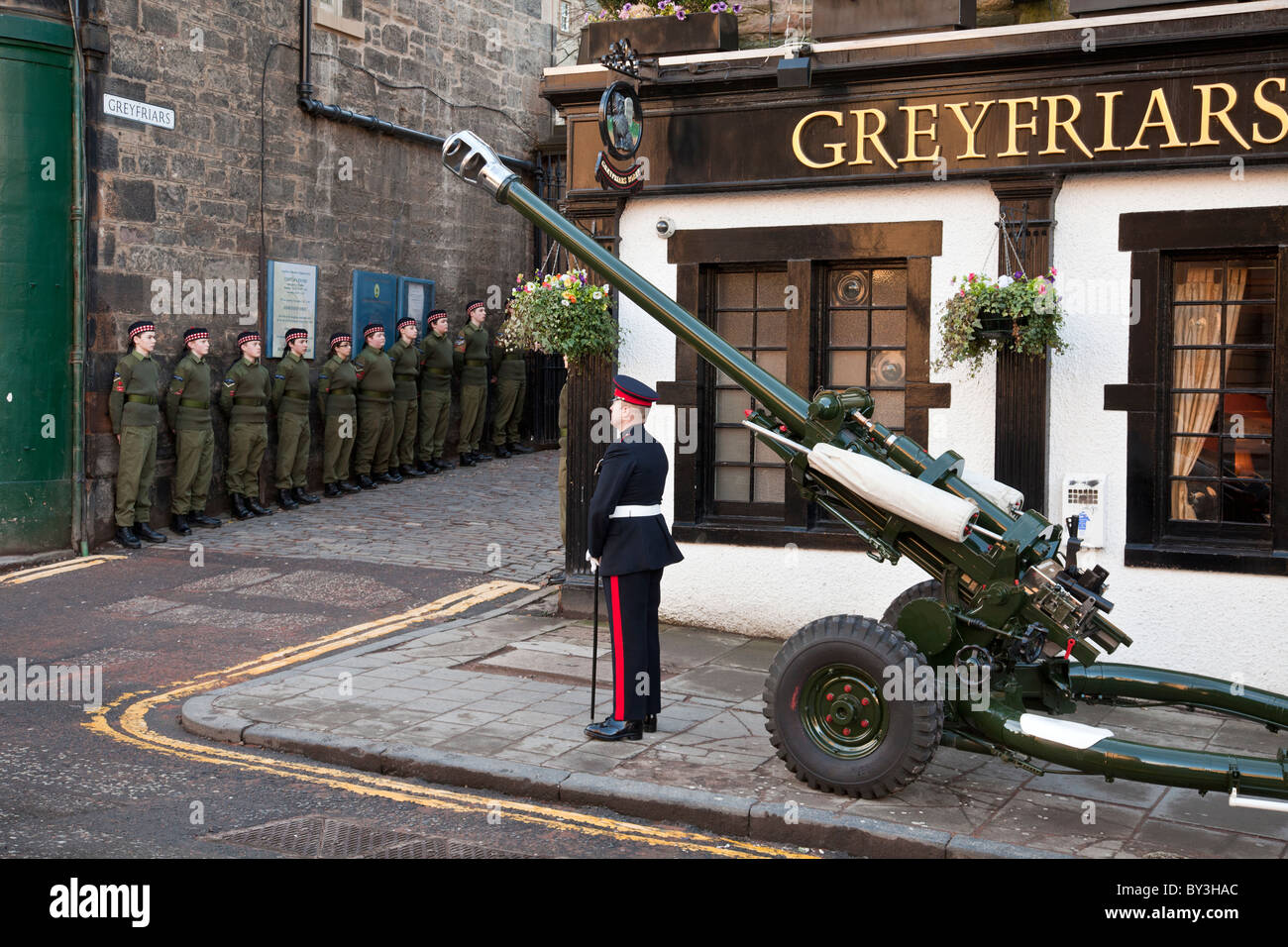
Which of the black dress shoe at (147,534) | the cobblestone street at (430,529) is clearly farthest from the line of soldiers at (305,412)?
the cobblestone street at (430,529)

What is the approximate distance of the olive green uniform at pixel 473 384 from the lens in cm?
1928

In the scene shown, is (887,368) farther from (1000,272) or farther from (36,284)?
(36,284)

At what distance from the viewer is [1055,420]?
9.28 m

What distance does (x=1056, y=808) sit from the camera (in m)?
6.40

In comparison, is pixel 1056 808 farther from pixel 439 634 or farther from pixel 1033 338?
pixel 439 634

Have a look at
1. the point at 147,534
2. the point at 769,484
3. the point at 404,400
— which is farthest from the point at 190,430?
the point at 769,484

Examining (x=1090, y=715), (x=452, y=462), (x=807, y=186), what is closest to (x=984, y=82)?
(x=807, y=186)

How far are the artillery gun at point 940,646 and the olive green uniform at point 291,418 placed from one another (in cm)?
1025

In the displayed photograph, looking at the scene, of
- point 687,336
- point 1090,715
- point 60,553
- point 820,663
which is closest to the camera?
point 820,663

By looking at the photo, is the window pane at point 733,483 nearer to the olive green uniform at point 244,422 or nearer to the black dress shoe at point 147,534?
the black dress shoe at point 147,534

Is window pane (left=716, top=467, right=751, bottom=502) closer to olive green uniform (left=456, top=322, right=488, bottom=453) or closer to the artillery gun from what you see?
the artillery gun

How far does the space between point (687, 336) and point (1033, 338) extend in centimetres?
299

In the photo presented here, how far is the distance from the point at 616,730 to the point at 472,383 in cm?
1250

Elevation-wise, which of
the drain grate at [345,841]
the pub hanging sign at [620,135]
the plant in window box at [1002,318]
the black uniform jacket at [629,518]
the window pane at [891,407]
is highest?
the pub hanging sign at [620,135]
